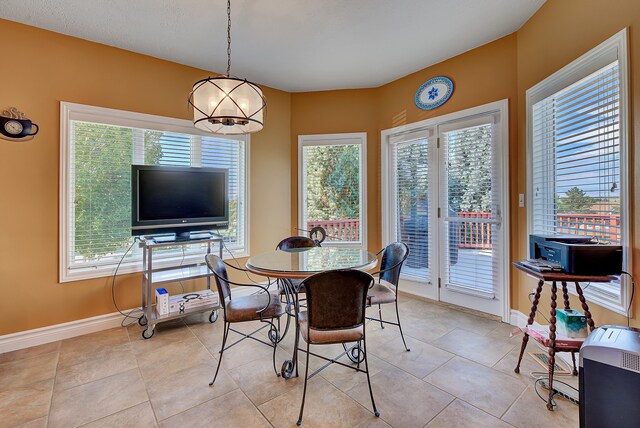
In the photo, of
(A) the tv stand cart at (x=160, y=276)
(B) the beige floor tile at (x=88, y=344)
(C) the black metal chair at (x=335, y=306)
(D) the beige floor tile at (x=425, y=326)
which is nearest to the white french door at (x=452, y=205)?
(D) the beige floor tile at (x=425, y=326)

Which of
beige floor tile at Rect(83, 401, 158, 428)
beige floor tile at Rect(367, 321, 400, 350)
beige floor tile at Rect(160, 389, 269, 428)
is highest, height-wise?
beige floor tile at Rect(367, 321, 400, 350)

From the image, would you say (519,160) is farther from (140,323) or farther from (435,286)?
(140,323)

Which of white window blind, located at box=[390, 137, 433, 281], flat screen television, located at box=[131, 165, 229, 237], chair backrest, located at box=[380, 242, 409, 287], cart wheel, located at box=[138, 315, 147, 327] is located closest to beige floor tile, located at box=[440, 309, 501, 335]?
white window blind, located at box=[390, 137, 433, 281]

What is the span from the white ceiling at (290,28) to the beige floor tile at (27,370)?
2.86 metres

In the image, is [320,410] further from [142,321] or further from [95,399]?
[142,321]

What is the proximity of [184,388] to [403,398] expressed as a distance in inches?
57.9

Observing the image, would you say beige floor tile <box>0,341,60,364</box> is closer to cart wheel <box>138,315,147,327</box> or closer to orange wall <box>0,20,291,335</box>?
orange wall <box>0,20,291,335</box>

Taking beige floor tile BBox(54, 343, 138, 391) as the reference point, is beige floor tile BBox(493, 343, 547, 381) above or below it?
above

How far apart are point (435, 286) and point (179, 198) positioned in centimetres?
313

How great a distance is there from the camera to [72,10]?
7.92 ft

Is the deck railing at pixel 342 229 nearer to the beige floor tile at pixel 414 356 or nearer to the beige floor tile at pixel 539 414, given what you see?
the beige floor tile at pixel 414 356

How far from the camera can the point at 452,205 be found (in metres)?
3.38

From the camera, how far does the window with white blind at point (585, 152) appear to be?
1.81 m

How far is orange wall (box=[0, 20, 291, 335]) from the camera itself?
2537 millimetres
